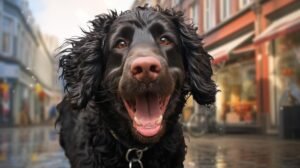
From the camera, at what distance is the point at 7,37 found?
2928 centimetres

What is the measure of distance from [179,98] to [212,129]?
11853 millimetres

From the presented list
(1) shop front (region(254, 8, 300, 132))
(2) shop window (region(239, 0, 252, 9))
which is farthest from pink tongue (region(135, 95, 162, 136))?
(2) shop window (region(239, 0, 252, 9))

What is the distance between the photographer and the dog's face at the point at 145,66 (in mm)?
2557

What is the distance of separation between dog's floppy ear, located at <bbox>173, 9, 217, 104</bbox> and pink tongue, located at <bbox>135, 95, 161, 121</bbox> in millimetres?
417

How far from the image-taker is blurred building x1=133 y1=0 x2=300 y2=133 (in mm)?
13977

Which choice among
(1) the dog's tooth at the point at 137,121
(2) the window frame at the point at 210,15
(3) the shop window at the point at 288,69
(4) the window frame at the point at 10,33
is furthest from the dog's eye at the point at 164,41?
(4) the window frame at the point at 10,33

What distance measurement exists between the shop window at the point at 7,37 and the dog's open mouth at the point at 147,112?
2620 cm

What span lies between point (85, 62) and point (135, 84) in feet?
1.81

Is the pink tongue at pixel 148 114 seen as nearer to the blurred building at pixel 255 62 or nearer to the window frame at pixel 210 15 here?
the blurred building at pixel 255 62

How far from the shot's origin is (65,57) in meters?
3.27

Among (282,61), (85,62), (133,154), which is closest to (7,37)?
(282,61)

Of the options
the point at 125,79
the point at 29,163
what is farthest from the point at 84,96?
the point at 29,163

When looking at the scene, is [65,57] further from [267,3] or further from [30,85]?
[30,85]

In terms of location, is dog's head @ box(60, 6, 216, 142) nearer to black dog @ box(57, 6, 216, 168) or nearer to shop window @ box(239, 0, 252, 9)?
black dog @ box(57, 6, 216, 168)
